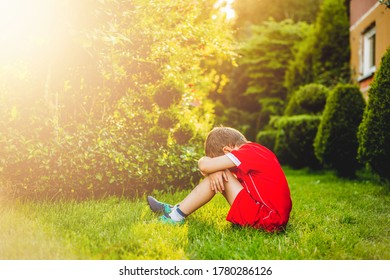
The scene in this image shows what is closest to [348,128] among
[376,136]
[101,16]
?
[376,136]

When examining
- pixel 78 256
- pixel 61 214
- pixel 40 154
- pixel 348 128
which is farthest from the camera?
pixel 348 128

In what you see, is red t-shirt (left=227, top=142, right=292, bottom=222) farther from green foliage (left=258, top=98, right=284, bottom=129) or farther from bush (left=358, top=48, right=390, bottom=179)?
green foliage (left=258, top=98, right=284, bottom=129)

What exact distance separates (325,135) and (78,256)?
5880 mm

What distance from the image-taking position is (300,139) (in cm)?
984

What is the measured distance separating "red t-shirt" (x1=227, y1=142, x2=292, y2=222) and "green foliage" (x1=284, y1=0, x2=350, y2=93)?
29.4ft

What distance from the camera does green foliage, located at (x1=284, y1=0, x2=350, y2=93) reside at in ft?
40.5

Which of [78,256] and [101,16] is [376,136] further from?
[78,256]

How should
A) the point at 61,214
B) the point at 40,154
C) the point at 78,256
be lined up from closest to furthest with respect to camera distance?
the point at 78,256 → the point at 61,214 → the point at 40,154

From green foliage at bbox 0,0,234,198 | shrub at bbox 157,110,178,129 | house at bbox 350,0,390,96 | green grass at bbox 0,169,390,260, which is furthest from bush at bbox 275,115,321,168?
green grass at bbox 0,169,390,260

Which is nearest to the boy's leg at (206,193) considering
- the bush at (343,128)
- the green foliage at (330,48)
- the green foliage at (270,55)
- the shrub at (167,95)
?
the shrub at (167,95)

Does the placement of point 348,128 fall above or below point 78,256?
above

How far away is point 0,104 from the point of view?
176 inches

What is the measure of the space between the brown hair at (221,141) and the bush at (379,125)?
260 centimetres

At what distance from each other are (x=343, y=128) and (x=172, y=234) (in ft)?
16.8
